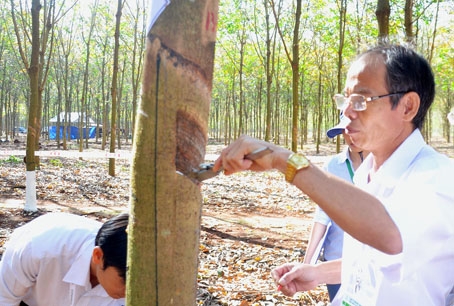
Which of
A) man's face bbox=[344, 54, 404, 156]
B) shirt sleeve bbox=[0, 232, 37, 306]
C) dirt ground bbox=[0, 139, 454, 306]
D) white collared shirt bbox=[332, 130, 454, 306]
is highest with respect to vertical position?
man's face bbox=[344, 54, 404, 156]

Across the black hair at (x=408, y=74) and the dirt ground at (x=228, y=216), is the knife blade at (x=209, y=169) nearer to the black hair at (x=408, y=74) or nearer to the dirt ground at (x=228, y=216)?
the black hair at (x=408, y=74)

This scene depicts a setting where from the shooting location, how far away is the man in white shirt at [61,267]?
5.83 feet

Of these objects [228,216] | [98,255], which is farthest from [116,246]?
[228,216]

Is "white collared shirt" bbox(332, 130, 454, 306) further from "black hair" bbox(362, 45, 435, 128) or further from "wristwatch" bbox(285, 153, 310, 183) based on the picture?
"wristwatch" bbox(285, 153, 310, 183)

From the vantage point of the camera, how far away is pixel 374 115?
1248 millimetres

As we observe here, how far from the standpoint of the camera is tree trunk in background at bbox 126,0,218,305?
933mm

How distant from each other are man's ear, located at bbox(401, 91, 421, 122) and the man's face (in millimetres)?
25

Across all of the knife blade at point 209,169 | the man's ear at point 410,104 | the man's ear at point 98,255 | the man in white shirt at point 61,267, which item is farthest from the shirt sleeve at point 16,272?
the man's ear at point 410,104

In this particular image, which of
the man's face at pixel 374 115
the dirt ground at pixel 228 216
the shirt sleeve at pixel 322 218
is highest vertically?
the man's face at pixel 374 115

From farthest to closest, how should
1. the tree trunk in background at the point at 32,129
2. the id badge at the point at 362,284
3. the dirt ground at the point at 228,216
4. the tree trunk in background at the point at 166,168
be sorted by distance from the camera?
the tree trunk in background at the point at 32,129, the dirt ground at the point at 228,216, the id badge at the point at 362,284, the tree trunk in background at the point at 166,168

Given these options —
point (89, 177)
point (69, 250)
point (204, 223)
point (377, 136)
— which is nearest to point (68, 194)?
point (89, 177)

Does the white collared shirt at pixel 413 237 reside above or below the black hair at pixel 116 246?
above

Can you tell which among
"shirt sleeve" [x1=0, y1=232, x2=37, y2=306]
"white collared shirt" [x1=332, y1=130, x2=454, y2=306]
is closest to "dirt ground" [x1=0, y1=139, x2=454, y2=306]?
"shirt sleeve" [x1=0, y1=232, x2=37, y2=306]

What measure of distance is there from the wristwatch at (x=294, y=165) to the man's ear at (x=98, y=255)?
1.06 meters
